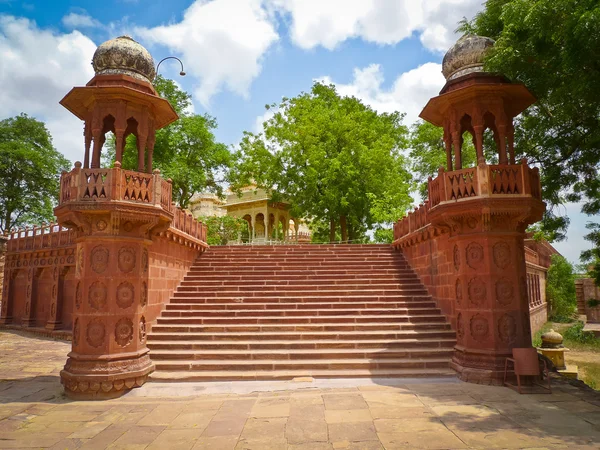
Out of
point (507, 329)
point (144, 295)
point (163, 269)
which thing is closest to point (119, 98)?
point (144, 295)

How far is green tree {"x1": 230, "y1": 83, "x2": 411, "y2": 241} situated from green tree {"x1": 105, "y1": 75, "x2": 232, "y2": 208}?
83.4 inches

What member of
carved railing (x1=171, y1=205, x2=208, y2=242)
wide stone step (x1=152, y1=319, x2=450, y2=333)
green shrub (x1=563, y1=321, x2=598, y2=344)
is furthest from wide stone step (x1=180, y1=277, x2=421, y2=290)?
green shrub (x1=563, y1=321, x2=598, y2=344)

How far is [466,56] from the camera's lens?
32.5 feet

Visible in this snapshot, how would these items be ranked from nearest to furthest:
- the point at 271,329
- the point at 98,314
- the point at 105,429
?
1. the point at 105,429
2. the point at 98,314
3. the point at 271,329

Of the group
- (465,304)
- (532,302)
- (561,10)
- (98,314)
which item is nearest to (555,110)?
(561,10)

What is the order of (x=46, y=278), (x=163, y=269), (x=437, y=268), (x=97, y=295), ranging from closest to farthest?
(x=97, y=295), (x=437, y=268), (x=163, y=269), (x=46, y=278)

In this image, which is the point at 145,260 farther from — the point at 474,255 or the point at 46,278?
the point at 46,278

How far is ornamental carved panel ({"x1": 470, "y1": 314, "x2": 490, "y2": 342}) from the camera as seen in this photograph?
880 centimetres

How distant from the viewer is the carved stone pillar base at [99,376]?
8164 millimetres

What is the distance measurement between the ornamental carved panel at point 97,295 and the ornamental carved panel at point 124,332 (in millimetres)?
514

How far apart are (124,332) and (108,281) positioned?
3.64 feet

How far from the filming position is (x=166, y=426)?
6.47 metres

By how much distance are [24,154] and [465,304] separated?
3061cm

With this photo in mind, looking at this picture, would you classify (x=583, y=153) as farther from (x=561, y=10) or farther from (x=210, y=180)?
(x=210, y=180)
